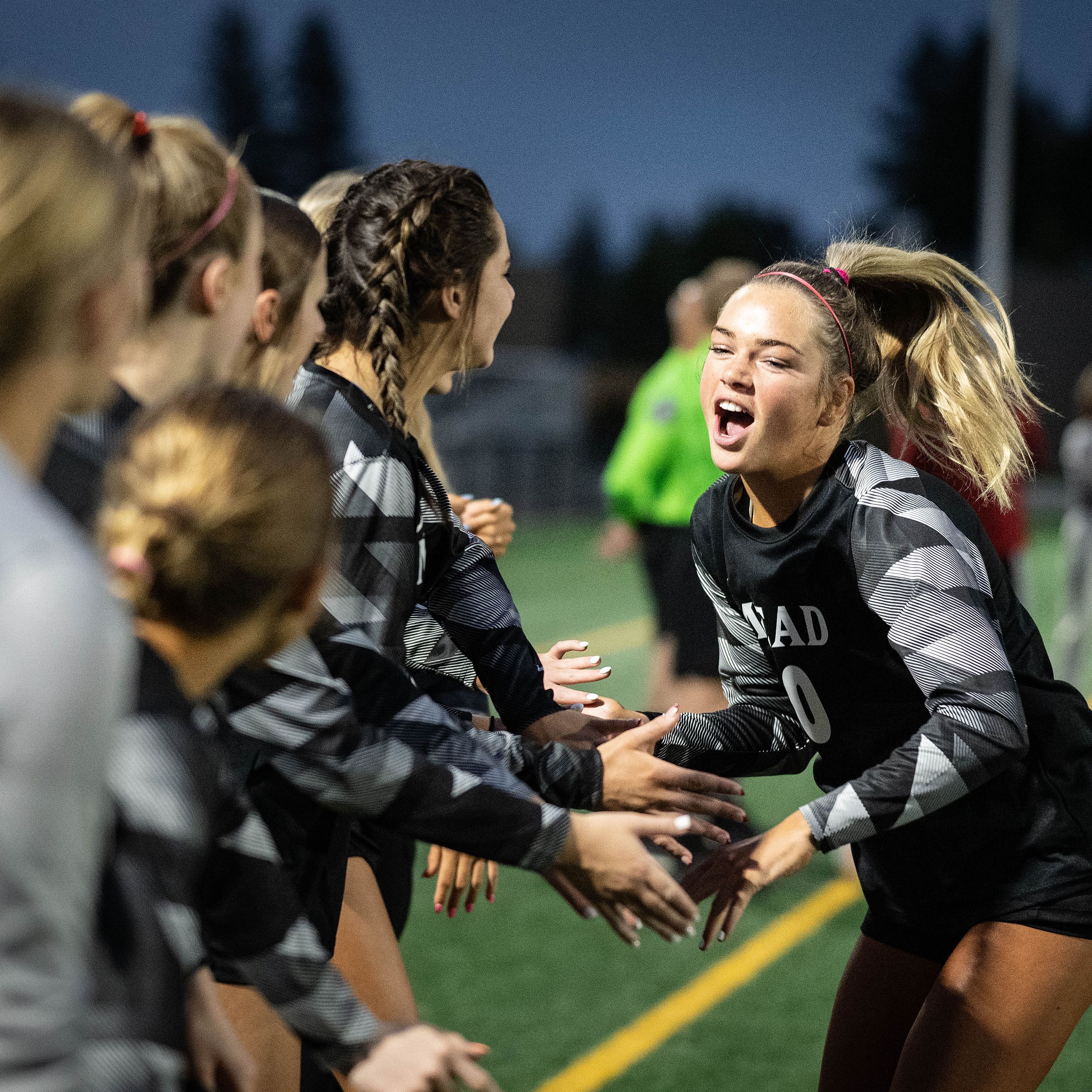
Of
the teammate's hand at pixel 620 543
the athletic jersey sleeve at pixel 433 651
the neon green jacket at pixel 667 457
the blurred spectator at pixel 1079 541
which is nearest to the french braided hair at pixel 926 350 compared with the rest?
the athletic jersey sleeve at pixel 433 651

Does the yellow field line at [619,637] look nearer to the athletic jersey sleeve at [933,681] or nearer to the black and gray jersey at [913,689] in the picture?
the black and gray jersey at [913,689]

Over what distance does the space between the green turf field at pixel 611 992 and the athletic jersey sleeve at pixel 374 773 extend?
1913 mm

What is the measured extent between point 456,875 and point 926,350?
4.59 ft

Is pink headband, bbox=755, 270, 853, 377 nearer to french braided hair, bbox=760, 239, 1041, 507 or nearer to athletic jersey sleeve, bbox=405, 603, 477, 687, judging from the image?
french braided hair, bbox=760, 239, 1041, 507

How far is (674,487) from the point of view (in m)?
6.38

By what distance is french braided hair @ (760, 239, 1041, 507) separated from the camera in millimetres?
2453

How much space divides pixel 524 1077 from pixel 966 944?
1679 millimetres

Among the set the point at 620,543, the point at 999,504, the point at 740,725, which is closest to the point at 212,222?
the point at 740,725

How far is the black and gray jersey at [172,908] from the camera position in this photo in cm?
120

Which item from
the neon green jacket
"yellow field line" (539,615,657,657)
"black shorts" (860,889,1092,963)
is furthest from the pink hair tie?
"yellow field line" (539,615,657,657)


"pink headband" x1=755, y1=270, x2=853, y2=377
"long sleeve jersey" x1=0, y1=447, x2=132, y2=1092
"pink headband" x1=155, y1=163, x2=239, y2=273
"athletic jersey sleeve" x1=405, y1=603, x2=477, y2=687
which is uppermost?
"pink headband" x1=155, y1=163, x2=239, y2=273

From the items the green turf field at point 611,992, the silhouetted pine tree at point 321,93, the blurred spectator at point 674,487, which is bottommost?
the green turf field at point 611,992

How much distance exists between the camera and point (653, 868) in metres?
1.87

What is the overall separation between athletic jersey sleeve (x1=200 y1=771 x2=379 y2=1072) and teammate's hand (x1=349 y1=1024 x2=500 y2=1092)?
0.03 metres
